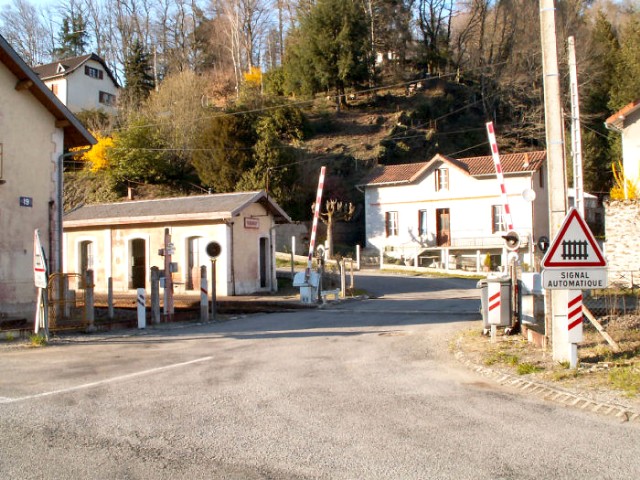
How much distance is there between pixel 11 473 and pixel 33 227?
12.3 metres

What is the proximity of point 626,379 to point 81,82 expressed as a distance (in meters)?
54.2

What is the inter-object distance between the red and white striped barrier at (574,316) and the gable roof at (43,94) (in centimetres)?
1341

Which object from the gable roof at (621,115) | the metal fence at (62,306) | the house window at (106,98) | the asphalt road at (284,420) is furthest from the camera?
the house window at (106,98)

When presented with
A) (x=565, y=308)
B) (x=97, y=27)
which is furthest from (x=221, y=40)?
(x=565, y=308)

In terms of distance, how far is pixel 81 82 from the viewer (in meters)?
54.0

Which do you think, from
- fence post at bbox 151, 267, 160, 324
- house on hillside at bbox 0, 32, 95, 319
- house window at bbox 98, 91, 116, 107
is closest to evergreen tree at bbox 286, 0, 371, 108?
house window at bbox 98, 91, 116, 107

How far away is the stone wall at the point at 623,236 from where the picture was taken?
68.1 feet

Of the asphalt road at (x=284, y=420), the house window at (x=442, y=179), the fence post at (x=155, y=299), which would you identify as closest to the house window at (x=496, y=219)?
the house window at (x=442, y=179)

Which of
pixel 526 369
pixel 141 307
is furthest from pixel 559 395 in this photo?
pixel 141 307

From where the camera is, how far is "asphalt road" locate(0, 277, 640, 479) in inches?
202

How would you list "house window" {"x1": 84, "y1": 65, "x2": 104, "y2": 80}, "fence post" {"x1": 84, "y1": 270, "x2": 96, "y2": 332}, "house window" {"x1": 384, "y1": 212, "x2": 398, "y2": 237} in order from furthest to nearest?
"house window" {"x1": 84, "y1": 65, "x2": 104, "y2": 80} → "house window" {"x1": 384, "y1": 212, "x2": 398, "y2": 237} → "fence post" {"x1": 84, "y1": 270, "x2": 96, "y2": 332}

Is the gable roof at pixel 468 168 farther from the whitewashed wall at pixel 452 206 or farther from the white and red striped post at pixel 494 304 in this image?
the white and red striped post at pixel 494 304

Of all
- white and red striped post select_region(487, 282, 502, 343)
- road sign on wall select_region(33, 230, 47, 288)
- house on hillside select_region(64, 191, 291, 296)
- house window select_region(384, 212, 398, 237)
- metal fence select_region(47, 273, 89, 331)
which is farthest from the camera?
house window select_region(384, 212, 398, 237)

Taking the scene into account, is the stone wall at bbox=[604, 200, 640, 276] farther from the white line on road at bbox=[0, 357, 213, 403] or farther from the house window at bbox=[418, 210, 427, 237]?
the house window at bbox=[418, 210, 427, 237]
